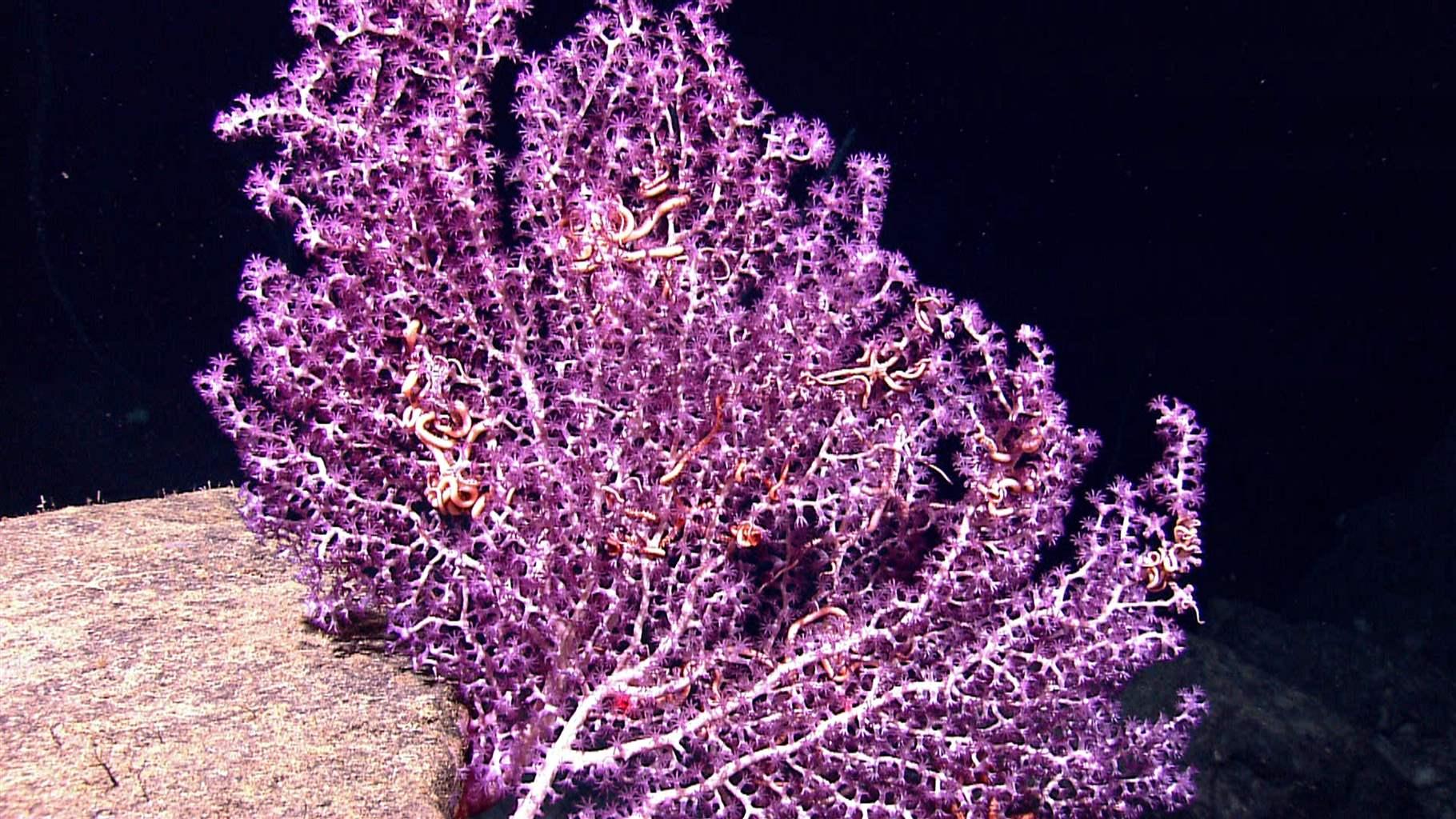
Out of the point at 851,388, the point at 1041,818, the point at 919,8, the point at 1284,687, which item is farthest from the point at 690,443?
the point at 1284,687

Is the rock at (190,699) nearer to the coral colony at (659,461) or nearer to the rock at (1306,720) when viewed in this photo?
the coral colony at (659,461)

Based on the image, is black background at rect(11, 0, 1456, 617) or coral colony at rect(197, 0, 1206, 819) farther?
black background at rect(11, 0, 1456, 617)

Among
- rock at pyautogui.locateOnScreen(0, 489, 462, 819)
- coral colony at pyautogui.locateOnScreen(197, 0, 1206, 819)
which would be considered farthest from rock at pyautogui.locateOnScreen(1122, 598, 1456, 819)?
rock at pyautogui.locateOnScreen(0, 489, 462, 819)

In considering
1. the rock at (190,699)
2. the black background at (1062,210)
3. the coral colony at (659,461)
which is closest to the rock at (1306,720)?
the black background at (1062,210)

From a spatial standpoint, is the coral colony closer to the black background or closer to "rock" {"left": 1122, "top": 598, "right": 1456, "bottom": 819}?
the black background

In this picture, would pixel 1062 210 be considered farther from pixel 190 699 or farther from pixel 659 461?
pixel 190 699

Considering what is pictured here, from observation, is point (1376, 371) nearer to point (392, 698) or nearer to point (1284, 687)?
point (1284, 687)
